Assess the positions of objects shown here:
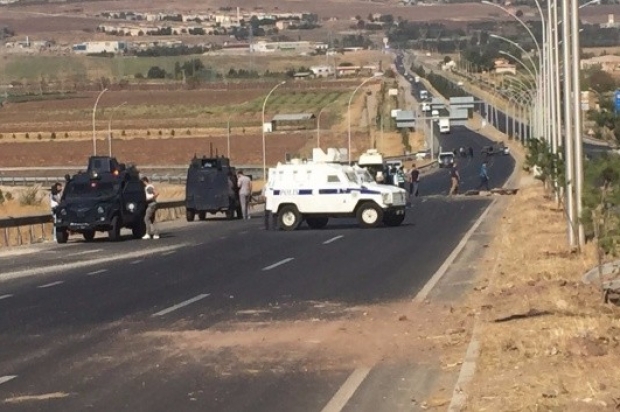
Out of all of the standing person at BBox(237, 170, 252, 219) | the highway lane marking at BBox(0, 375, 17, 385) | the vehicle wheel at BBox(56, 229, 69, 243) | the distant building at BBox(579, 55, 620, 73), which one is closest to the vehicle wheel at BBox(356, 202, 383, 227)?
the vehicle wheel at BBox(56, 229, 69, 243)

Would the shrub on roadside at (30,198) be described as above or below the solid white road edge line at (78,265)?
below

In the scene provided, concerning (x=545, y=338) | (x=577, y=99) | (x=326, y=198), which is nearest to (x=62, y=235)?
(x=326, y=198)

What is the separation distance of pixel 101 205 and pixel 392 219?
822 cm

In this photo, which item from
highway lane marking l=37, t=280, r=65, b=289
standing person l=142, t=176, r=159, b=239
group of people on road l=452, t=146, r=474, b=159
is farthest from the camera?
group of people on road l=452, t=146, r=474, b=159

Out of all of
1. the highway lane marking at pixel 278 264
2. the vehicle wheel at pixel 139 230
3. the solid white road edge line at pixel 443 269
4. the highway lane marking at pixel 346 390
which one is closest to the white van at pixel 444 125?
the solid white road edge line at pixel 443 269

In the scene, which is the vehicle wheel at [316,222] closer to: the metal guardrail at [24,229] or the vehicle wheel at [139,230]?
the vehicle wheel at [139,230]

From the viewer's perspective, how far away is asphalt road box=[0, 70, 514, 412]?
14023 millimetres

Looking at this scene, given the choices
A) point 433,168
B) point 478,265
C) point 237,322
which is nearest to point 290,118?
point 433,168

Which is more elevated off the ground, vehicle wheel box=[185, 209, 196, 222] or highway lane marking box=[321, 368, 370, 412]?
highway lane marking box=[321, 368, 370, 412]

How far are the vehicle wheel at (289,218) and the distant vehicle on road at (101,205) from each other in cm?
379

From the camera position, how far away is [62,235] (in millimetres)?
41938

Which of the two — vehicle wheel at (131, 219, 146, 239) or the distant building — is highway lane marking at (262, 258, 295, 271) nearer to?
vehicle wheel at (131, 219, 146, 239)

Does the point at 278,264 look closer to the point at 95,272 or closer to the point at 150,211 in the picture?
the point at 95,272

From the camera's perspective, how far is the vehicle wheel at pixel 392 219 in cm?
4406
